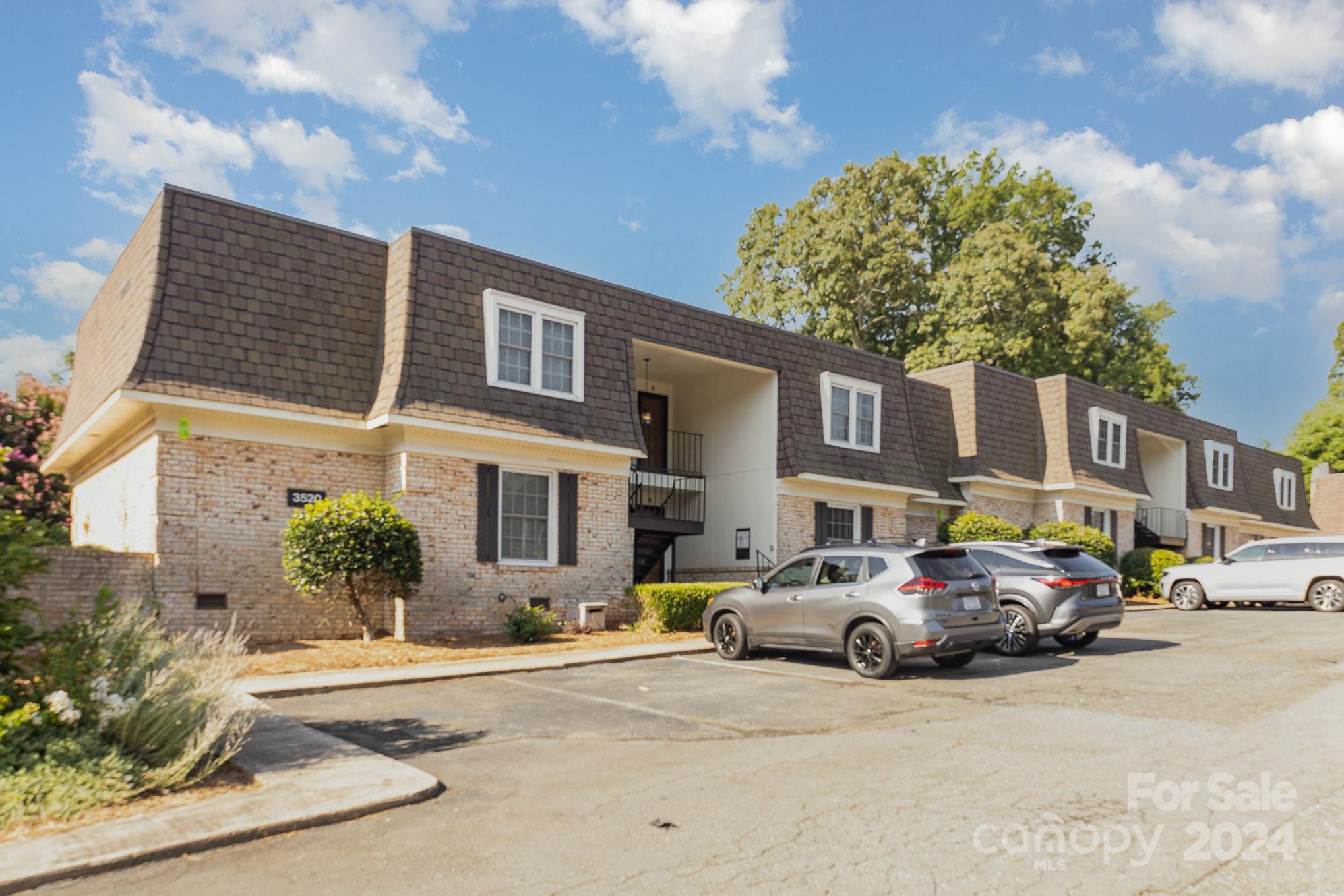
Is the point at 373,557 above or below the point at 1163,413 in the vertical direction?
below

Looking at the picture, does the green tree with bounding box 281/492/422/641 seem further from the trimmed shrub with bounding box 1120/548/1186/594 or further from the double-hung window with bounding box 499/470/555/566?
the trimmed shrub with bounding box 1120/548/1186/594

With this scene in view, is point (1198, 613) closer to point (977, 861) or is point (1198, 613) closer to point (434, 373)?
point (434, 373)

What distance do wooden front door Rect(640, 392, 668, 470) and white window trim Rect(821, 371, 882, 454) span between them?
13.1 ft

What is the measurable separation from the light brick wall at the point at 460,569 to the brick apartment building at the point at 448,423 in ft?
0.12

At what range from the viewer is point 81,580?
13570mm

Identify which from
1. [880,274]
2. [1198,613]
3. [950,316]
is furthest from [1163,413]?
[1198,613]

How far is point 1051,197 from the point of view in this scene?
146 ft

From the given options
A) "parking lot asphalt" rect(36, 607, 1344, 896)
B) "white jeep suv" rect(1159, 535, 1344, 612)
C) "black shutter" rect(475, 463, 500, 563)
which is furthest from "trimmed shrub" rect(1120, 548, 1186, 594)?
"black shutter" rect(475, 463, 500, 563)

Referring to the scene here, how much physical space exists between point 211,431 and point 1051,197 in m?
40.1

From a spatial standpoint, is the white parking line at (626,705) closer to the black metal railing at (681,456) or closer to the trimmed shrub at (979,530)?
the black metal railing at (681,456)

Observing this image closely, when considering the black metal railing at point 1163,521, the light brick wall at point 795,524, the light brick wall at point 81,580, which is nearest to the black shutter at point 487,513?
the light brick wall at point 81,580

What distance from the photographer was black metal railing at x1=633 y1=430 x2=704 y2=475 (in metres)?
23.5

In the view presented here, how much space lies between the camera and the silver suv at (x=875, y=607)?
462 inches

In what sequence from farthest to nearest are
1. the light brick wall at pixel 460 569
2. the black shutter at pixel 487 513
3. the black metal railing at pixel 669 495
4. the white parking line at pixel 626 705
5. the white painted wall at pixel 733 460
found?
the white painted wall at pixel 733 460 < the black metal railing at pixel 669 495 < the black shutter at pixel 487 513 < the light brick wall at pixel 460 569 < the white parking line at pixel 626 705
